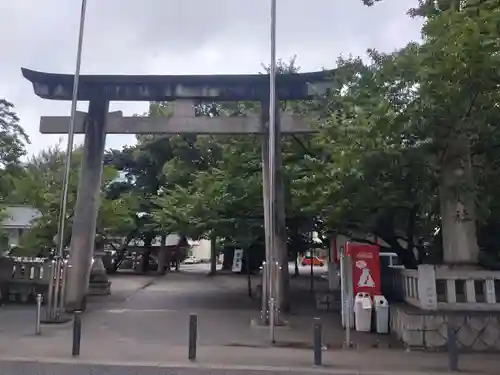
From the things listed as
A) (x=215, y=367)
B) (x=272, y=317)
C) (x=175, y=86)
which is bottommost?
(x=215, y=367)

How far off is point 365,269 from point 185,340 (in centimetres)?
473

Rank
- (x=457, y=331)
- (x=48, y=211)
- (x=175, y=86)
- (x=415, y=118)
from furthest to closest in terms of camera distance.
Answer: (x=48, y=211) → (x=175, y=86) → (x=457, y=331) → (x=415, y=118)

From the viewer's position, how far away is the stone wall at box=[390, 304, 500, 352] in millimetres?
9758

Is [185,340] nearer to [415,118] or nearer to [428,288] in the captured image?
[428,288]

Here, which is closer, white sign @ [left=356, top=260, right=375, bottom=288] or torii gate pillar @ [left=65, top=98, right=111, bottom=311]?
white sign @ [left=356, top=260, right=375, bottom=288]

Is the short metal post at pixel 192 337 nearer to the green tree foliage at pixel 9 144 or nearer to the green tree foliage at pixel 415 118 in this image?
the green tree foliage at pixel 415 118

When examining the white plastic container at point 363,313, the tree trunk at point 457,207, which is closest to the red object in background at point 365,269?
the white plastic container at point 363,313

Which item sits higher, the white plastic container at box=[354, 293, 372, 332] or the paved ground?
the white plastic container at box=[354, 293, 372, 332]

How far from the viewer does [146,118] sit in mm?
14734

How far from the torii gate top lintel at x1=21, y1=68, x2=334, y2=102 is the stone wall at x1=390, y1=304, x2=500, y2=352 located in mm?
7097

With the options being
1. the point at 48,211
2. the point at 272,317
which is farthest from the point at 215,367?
the point at 48,211

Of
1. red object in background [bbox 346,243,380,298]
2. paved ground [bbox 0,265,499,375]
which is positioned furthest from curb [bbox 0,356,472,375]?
red object in background [bbox 346,243,380,298]

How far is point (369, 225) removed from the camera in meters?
14.5

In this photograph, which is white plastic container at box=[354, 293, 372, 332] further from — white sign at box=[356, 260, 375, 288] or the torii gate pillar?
the torii gate pillar
